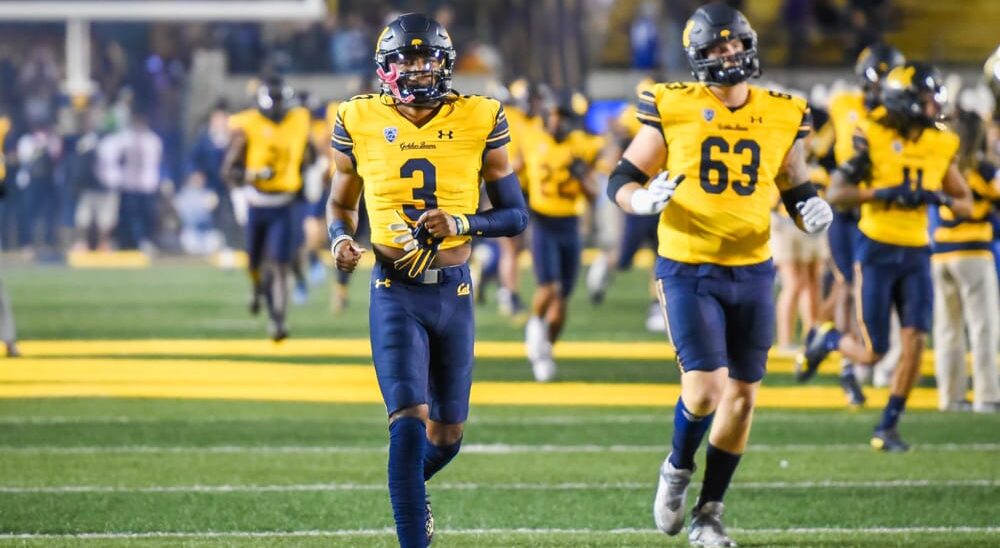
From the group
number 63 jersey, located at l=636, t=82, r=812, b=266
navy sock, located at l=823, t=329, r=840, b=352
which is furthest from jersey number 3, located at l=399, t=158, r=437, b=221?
navy sock, located at l=823, t=329, r=840, b=352

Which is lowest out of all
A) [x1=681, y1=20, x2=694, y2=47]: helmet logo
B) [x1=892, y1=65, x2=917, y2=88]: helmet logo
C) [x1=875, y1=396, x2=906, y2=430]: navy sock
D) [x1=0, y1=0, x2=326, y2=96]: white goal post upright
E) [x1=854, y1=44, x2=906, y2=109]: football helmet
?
[x1=875, y1=396, x2=906, y2=430]: navy sock

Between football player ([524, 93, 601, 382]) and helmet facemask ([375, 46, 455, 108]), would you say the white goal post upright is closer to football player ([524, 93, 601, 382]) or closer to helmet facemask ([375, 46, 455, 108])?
football player ([524, 93, 601, 382])

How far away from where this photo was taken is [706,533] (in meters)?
6.87

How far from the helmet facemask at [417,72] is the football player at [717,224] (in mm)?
951

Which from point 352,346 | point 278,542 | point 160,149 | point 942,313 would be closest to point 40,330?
point 352,346

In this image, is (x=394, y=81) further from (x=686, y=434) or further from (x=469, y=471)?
(x=469, y=471)

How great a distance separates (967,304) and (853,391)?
833mm

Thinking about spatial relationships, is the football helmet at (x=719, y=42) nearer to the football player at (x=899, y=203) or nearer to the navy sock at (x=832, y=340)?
the football player at (x=899, y=203)

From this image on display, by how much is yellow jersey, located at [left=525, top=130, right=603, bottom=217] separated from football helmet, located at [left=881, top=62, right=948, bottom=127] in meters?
3.68

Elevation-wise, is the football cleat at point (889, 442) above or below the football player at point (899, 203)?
below

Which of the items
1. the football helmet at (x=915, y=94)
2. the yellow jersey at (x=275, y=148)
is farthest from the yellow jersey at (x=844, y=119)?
the yellow jersey at (x=275, y=148)

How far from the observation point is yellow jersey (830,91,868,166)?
454 inches

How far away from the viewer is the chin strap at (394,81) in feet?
20.2

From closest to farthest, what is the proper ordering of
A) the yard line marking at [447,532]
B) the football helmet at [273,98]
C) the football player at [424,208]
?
the football player at [424,208], the yard line marking at [447,532], the football helmet at [273,98]
